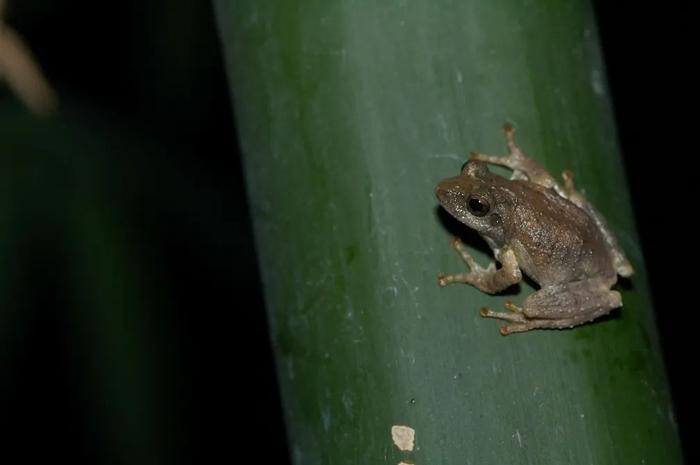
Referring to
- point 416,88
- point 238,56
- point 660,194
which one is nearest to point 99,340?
point 238,56

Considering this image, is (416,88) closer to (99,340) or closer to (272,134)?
(272,134)

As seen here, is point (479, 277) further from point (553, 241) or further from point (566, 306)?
point (553, 241)

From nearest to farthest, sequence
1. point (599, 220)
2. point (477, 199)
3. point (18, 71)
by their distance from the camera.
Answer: point (599, 220), point (477, 199), point (18, 71)

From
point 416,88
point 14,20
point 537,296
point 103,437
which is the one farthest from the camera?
point 14,20

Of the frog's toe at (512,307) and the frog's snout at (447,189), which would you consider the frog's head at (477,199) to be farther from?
the frog's toe at (512,307)

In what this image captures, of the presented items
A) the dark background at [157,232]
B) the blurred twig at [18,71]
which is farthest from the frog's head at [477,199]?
the blurred twig at [18,71]

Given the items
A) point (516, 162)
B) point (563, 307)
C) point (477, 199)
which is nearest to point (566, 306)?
point (563, 307)
